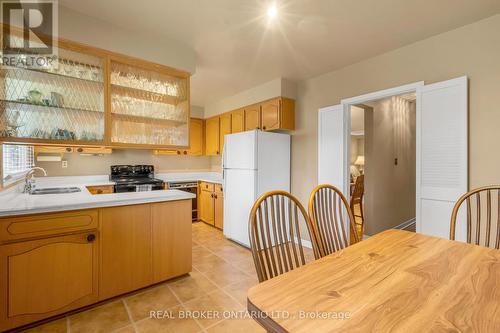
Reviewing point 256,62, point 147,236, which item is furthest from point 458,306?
point 256,62

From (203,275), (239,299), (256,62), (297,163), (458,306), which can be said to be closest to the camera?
(458,306)

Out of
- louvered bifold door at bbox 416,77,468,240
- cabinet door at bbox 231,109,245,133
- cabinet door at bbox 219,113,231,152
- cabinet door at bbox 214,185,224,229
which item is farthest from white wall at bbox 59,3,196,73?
louvered bifold door at bbox 416,77,468,240

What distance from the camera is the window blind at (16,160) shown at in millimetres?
2193

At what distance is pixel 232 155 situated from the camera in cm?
357

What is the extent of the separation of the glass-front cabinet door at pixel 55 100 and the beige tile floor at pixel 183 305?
4.76 ft

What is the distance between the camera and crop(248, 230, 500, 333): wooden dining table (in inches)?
24.8

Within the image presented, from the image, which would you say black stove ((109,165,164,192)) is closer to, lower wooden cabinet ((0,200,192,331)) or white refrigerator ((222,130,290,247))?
white refrigerator ((222,130,290,247))

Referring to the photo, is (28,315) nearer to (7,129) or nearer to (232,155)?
(7,129)

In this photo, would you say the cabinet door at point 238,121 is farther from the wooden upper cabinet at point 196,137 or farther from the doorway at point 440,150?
the doorway at point 440,150

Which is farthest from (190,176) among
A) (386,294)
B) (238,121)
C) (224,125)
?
(386,294)

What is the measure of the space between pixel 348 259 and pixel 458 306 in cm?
38

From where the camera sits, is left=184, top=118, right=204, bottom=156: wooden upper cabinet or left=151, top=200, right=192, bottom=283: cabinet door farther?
left=184, top=118, right=204, bottom=156: wooden upper cabinet

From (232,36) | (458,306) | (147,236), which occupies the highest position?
(232,36)

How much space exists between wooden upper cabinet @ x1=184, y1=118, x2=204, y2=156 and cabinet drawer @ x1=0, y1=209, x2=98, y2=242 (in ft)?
10.1
